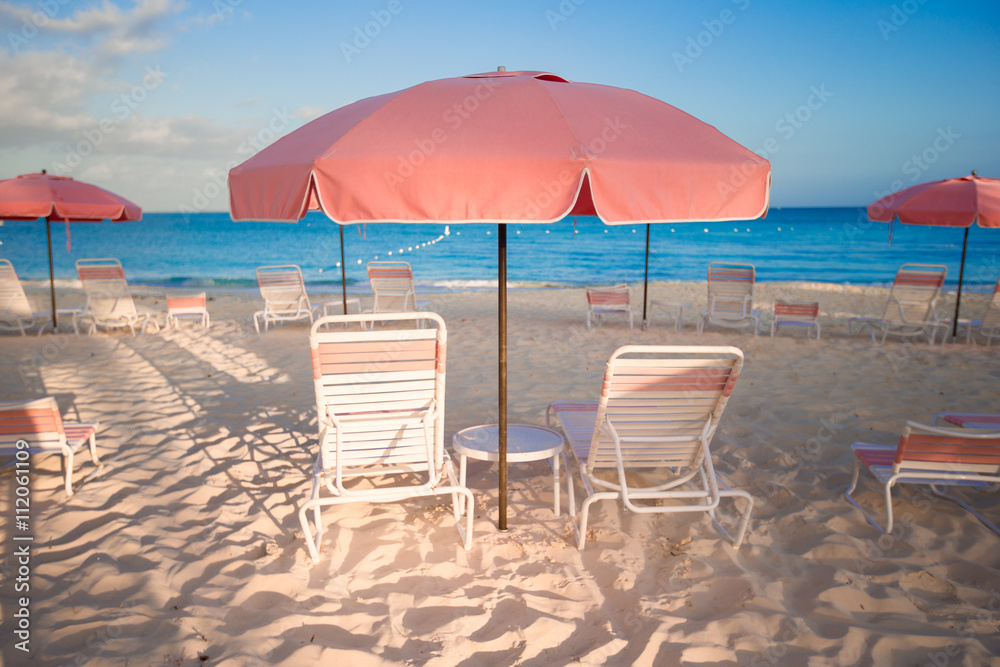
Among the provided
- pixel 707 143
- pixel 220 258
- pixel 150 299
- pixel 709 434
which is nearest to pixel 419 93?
pixel 707 143

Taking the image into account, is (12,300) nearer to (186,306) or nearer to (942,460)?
(186,306)

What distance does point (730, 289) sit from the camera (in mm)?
9586

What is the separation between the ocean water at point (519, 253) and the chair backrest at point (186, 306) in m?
8.60

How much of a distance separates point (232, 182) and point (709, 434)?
9.02ft

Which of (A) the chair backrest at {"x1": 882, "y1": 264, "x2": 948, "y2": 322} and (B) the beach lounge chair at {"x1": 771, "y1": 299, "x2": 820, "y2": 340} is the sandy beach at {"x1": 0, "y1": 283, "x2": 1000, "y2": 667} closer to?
(B) the beach lounge chair at {"x1": 771, "y1": 299, "x2": 820, "y2": 340}

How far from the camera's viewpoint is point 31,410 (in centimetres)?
353

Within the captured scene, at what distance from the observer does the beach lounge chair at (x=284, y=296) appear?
31.5 ft

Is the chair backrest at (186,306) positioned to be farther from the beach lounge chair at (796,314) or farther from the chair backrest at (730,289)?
the beach lounge chair at (796,314)

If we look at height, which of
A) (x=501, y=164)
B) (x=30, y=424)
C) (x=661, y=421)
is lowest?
(x=30, y=424)

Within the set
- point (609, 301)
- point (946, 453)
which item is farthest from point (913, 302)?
point (946, 453)

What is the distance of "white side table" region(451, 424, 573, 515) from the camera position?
3.30m

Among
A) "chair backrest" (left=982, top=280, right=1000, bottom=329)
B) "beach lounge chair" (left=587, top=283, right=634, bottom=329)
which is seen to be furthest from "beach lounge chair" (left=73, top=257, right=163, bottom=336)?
"chair backrest" (left=982, top=280, right=1000, bottom=329)

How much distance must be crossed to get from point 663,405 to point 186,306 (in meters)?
8.91

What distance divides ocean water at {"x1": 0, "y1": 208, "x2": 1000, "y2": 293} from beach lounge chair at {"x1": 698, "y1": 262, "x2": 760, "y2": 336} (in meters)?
7.68
